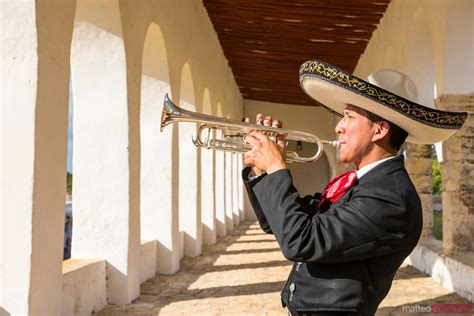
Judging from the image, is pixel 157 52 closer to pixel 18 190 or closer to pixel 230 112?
pixel 18 190

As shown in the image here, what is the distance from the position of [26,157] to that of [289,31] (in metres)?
8.21

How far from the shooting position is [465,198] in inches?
253

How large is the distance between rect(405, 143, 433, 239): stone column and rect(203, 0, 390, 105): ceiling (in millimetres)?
2433

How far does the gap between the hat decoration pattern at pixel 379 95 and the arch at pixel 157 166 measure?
218 inches

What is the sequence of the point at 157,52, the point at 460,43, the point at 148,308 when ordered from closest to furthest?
the point at 148,308, the point at 460,43, the point at 157,52

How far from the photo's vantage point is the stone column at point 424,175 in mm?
8328

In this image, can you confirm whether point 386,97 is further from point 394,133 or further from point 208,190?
point 208,190

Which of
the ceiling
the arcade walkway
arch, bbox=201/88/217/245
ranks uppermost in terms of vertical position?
the ceiling

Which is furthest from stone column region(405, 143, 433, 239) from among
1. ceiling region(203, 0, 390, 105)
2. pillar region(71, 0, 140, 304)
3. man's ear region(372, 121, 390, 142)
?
man's ear region(372, 121, 390, 142)

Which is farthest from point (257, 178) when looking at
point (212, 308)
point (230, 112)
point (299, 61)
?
point (230, 112)

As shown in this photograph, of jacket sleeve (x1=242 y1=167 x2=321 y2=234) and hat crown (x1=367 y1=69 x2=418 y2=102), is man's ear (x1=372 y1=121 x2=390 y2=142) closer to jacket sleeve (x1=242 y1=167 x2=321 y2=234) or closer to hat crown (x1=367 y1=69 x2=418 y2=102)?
hat crown (x1=367 y1=69 x2=418 y2=102)

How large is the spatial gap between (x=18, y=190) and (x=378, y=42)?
8.11m

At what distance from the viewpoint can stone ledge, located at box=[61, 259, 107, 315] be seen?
4.42 m

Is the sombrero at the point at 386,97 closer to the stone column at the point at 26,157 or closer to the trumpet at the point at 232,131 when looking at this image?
the trumpet at the point at 232,131
